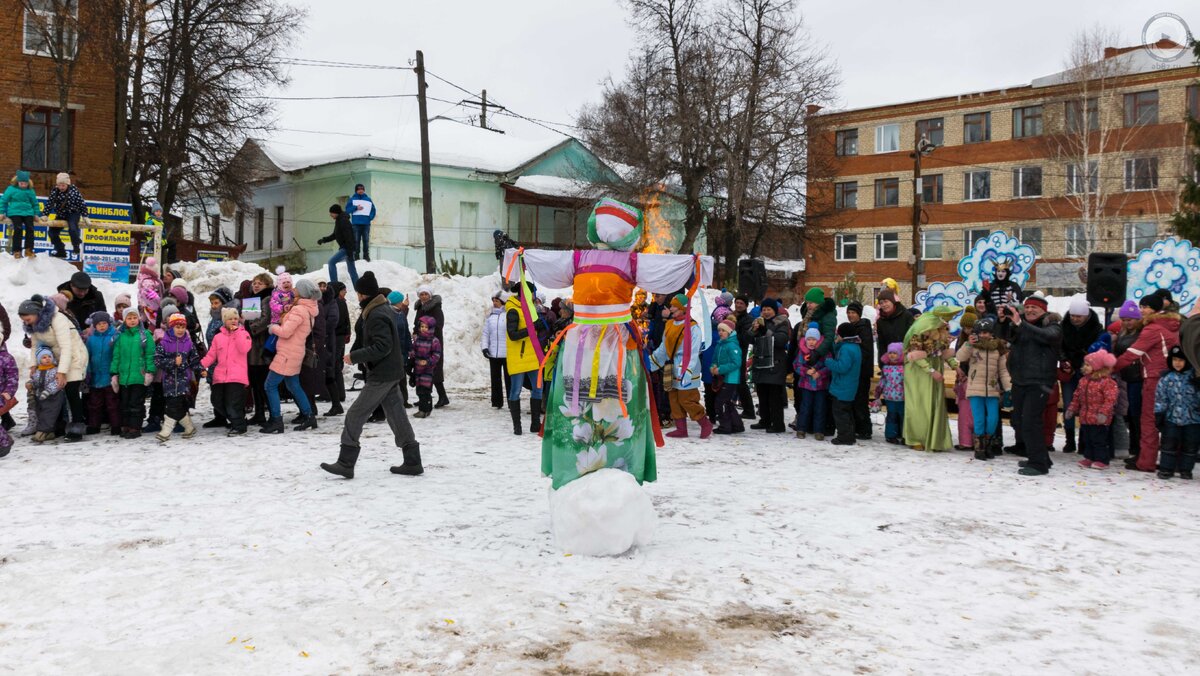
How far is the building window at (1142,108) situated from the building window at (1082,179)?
218cm

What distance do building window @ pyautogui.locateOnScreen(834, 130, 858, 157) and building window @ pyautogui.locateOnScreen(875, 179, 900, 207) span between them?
214cm

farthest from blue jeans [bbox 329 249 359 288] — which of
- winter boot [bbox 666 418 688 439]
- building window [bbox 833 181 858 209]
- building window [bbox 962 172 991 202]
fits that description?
A: building window [bbox 962 172 991 202]

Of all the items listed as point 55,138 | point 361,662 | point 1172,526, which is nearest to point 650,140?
point 55,138

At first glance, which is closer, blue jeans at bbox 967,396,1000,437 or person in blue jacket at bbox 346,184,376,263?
blue jeans at bbox 967,396,1000,437

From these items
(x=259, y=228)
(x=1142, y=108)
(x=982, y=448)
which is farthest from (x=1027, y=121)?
(x=982, y=448)

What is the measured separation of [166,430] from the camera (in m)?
10.0

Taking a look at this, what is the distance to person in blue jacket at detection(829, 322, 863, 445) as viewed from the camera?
10664mm

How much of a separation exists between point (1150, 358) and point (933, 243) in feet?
115

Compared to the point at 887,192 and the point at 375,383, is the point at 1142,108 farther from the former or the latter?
the point at 375,383

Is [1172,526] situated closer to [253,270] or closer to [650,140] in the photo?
[253,270]

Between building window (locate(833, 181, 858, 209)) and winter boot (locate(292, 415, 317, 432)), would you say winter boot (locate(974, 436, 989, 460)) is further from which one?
building window (locate(833, 181, 858, 209))

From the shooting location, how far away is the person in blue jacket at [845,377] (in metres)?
→ 10.7

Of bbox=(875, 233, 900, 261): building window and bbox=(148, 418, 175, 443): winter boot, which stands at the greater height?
bbox=(875, 233, 900, 261): building window

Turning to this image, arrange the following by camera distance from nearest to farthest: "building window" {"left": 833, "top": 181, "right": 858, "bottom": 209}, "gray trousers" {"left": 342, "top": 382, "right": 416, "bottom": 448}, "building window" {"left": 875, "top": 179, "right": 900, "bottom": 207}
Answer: "gray trousers" {"left": 342, "top": 382, "right": 416, "bottom": 448}, "building window" {"left": 875, "top": 179, "right": 900, "bottom": 207}, "building window" {"left": 833, "top": 181, "right": 858, "bottom": 209}
